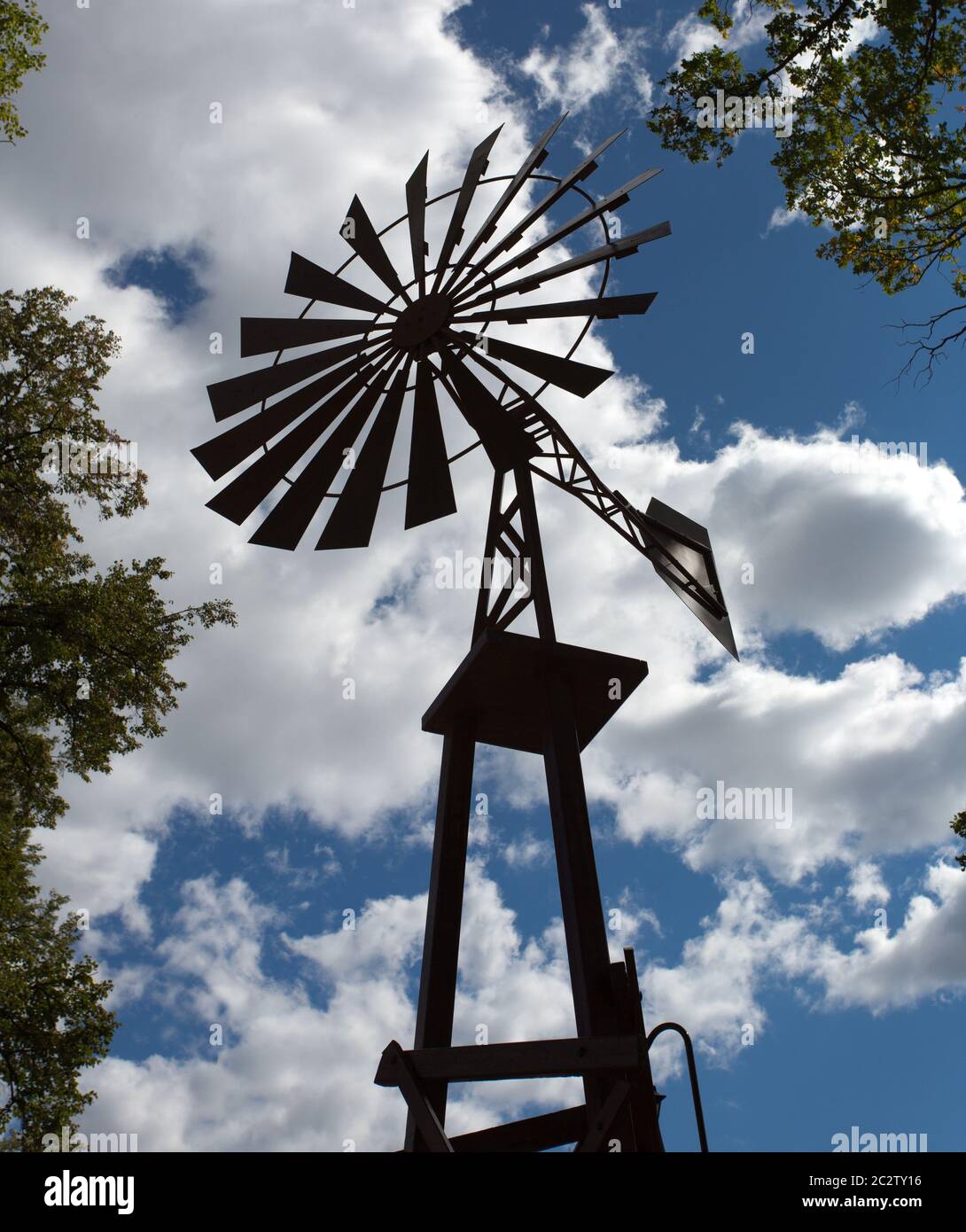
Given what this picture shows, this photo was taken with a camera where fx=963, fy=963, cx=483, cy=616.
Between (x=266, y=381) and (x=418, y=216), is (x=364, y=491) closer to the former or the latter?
(x=266, y=381)

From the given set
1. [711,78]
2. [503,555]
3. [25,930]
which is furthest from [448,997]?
[25,930]

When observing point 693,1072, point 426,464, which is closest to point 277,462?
point 426,464

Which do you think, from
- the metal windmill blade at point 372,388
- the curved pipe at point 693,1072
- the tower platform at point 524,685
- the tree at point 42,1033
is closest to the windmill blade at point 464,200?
the metal windmill blade at point 372,388

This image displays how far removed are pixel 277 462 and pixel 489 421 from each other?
1587mm

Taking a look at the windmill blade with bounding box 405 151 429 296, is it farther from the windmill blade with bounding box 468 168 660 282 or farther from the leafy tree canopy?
the leafy tree canopy

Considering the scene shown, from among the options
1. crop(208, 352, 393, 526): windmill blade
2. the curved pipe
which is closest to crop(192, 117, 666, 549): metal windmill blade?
crop(208, 352, 393, 526): windmill blade

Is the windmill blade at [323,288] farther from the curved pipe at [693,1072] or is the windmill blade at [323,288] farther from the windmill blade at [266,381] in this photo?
the curved pipe at [693,1072]

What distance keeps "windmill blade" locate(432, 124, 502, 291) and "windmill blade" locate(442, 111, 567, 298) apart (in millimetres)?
119

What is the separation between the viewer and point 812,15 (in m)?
9.97

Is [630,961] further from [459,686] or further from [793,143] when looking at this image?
[793,143]

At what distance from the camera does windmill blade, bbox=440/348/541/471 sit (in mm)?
6777

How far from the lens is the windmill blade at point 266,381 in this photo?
6.99 metres

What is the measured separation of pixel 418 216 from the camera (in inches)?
292

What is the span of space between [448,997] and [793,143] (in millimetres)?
10522
